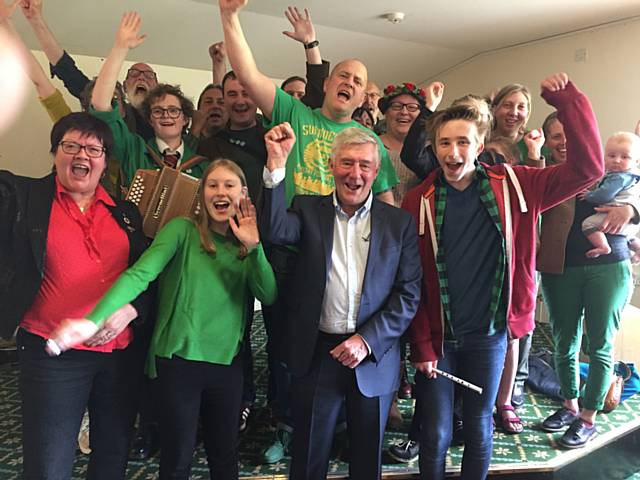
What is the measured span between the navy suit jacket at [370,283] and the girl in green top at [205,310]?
12cm

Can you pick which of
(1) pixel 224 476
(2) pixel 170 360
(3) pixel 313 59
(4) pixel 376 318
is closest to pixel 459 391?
(4) pixel 376 318

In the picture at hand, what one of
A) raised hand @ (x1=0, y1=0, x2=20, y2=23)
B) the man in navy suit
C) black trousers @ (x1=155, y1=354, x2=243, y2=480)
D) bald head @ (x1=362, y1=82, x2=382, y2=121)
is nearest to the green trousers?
the man in navy suit

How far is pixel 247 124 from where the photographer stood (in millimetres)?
2334

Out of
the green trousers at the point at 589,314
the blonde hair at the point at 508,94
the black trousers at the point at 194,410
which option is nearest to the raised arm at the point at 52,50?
the black trousers at the point at 194,410

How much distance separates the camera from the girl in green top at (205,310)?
1598 millimetres

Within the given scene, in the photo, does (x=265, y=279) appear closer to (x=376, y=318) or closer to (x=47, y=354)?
(x=376, y=318)

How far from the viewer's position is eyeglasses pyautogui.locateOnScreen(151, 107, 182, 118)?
2074mm

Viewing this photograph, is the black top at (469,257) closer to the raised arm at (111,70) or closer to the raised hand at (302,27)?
the raised hand at (302,27)

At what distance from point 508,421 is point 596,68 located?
3.09 m

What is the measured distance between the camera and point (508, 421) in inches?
101

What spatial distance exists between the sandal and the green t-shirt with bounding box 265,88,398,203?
142cm

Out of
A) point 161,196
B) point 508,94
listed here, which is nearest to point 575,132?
point 508,94

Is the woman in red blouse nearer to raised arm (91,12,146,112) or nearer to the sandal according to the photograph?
raised arm (91,12,146,112)

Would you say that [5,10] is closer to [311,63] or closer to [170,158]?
[170,158]
